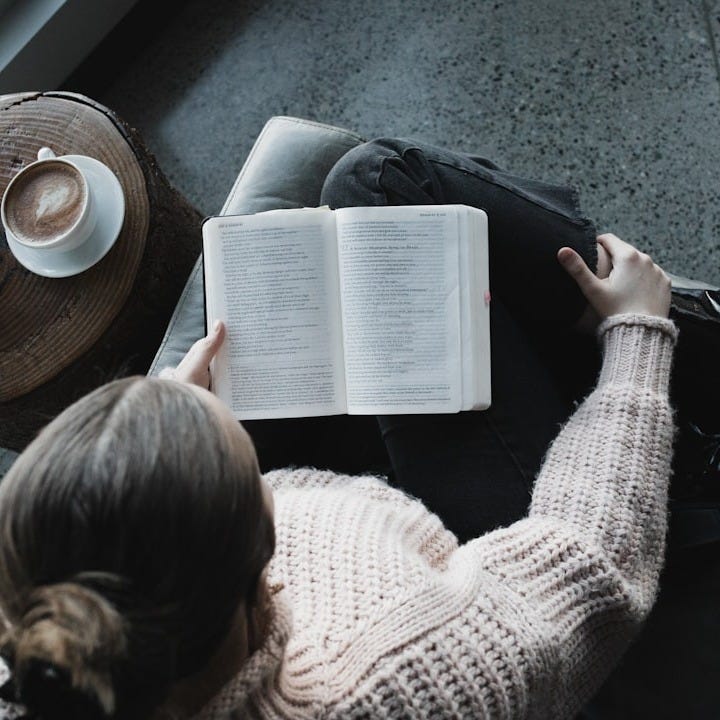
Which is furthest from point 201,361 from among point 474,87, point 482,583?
point 474,87

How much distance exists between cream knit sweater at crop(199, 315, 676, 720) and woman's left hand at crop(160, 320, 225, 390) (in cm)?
14

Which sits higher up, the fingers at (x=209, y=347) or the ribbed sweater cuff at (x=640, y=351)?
the fingers at (x=209, y=347)

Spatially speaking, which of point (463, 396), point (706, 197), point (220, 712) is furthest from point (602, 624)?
point (706, 197)

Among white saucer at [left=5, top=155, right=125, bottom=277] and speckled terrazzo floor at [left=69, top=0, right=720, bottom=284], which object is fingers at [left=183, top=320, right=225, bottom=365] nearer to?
white saucer at [left=5, top=155, right=125, bottom=277]

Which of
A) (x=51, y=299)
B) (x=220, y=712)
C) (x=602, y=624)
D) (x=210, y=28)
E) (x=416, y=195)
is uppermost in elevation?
(x=210, y=28)

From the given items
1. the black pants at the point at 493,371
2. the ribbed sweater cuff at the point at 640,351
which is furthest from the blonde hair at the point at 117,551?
the ribbed sweater cuff at the point at 640,351

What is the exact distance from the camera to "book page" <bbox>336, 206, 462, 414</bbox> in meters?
0.91

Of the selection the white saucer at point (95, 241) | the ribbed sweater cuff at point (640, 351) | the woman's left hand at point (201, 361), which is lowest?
the ribbed sweater cuff at point (640, 351)

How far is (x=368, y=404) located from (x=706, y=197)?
865mm

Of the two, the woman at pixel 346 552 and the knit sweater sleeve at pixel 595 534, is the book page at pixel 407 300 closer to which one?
the woman at pixel 346 552

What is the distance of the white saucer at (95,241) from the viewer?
102cm

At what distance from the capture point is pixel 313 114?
163cm

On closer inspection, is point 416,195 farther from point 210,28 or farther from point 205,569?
point 210,28

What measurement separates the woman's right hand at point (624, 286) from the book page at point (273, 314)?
0.30 m
